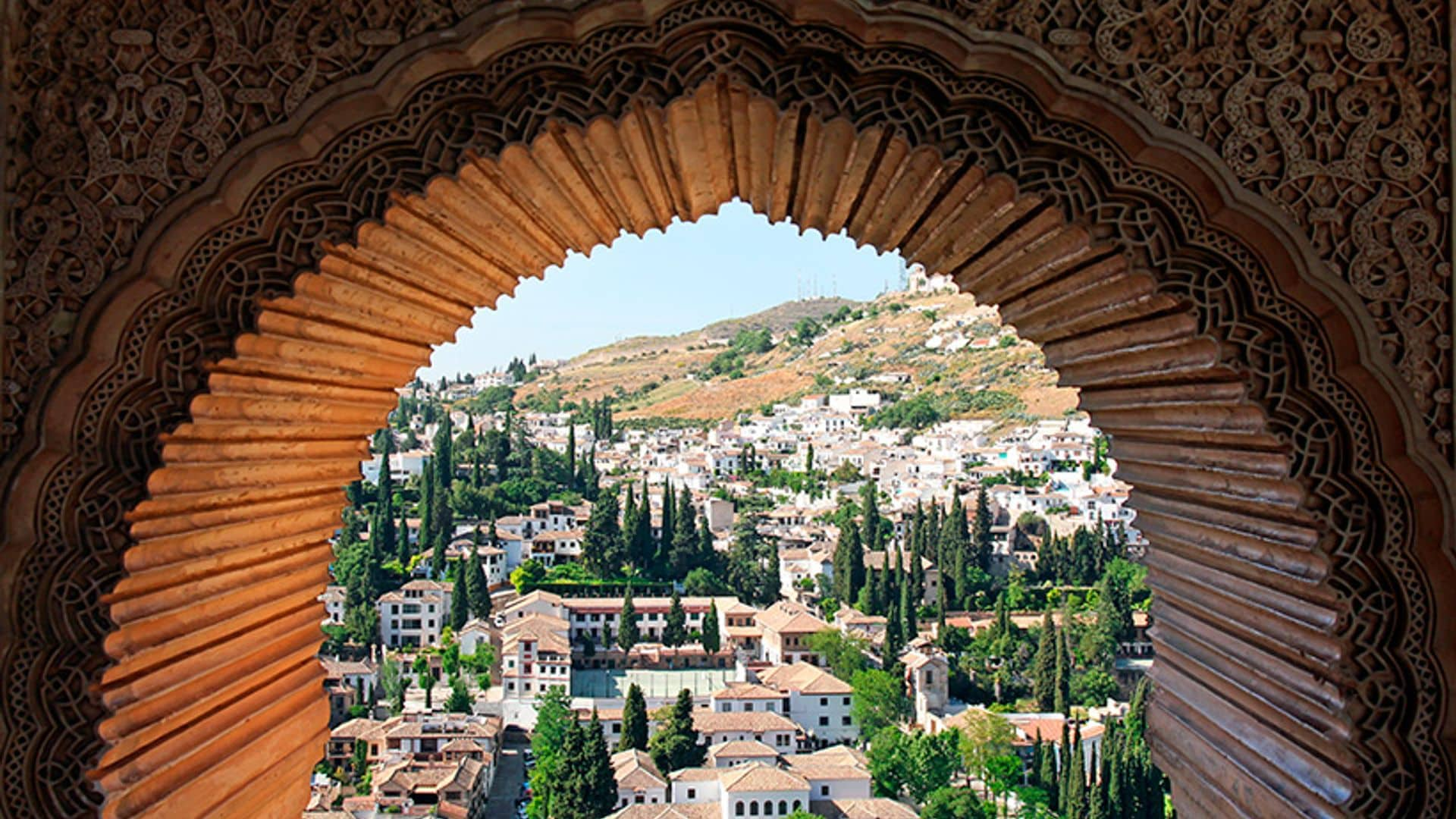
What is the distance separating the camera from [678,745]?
761 inches

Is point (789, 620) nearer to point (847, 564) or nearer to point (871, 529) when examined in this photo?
point (847, 564)

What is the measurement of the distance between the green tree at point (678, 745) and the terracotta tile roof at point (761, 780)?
1315 millimetres

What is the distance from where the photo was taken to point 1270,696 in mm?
1637

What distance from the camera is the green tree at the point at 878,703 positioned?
22062 millimetres

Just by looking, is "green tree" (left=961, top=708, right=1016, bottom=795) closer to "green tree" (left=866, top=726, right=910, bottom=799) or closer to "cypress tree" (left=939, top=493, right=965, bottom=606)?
"green tree" (left=866, top=726, right=910, bottom=799)

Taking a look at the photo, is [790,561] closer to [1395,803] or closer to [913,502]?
[913,502]

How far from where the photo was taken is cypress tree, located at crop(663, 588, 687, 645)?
24.6 meters

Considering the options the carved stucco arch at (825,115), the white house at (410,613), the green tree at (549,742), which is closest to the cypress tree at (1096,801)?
the green tree at (549,742)

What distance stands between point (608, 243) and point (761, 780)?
16.9 meters

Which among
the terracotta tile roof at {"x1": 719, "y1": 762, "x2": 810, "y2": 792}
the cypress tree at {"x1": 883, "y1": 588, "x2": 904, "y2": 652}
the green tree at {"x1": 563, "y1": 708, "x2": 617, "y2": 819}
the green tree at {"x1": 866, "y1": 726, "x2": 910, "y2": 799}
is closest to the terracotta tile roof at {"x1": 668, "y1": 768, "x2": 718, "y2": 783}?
the terracotta tile roof at {"x1": 719, "y1": 762, "x2": 810, "y2": 792}

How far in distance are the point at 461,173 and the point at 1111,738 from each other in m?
17.5

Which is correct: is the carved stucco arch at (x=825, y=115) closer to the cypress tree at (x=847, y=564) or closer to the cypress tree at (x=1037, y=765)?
the cypress tree at (x=1037, y=765)

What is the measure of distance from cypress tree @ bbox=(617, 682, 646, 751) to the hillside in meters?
29.9

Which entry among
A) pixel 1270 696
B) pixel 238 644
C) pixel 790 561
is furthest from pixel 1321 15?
pixel 790 561
